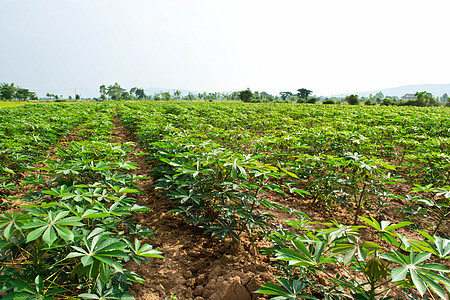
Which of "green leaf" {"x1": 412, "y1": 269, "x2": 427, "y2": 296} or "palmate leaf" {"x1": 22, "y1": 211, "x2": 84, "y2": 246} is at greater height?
"palmate leaf" {"x1": 22, "y1": 211, "x2": 84, "y2": 246}

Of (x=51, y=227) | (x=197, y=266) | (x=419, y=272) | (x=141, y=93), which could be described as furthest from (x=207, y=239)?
(x=141, y=93)

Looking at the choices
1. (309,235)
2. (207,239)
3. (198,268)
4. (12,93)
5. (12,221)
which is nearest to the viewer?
(12,221)

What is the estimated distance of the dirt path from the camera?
1600 millimetres

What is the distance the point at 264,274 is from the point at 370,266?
0.98 meters

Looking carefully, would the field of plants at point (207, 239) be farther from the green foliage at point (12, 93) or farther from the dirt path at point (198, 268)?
the green foliage at point (12, 93)

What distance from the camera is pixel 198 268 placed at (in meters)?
1.88

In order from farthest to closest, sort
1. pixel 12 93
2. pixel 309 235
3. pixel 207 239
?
1. pixel 12 93
2. pixel 207 239
3. pixel 309 235

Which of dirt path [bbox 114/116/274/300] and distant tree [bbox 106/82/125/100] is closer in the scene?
dirt path [bbox 114/116/274/300]

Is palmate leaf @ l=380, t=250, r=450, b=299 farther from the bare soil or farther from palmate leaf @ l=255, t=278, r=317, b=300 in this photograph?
the bare soil

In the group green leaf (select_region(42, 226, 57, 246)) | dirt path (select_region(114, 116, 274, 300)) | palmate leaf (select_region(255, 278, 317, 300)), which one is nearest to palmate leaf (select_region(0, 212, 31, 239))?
green leaf (select_region(42, 226, 57, 246))

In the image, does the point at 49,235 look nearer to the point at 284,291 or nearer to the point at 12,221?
the point at 12,221

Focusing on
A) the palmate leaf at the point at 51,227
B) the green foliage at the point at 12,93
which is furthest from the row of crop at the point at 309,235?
the green foliage at the point at 12,93

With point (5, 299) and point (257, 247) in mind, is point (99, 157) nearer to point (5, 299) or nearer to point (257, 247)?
point (5, 299)

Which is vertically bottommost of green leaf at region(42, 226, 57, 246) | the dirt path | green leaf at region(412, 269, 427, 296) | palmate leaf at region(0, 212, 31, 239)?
the dirt path
